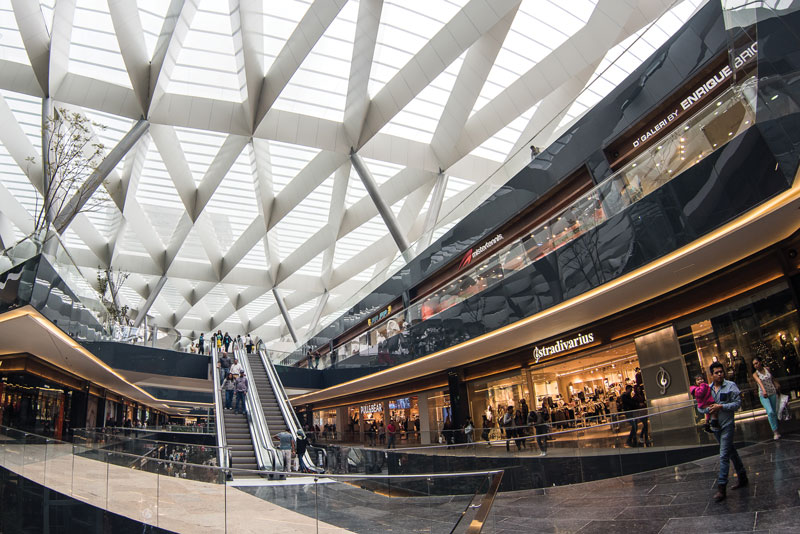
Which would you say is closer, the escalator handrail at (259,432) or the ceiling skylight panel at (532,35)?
the escalator handrail at (259,432)

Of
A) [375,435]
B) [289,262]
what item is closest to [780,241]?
[375,435]

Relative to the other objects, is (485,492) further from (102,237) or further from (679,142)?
(102,237)

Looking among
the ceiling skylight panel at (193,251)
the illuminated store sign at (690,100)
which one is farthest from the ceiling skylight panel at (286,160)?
the illuminated store sign at (690,100)

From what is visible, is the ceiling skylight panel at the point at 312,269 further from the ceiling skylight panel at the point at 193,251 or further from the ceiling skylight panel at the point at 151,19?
the ceiling skylight panel at the point at 151,19

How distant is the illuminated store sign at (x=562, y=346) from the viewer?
13.9 m

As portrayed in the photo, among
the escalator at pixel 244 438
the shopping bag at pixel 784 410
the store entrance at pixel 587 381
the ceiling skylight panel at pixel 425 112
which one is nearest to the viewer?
the shopping bag at pixel 784 410

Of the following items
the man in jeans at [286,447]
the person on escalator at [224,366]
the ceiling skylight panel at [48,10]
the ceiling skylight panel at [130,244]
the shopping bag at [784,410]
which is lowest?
the man in jeans at [286,447]

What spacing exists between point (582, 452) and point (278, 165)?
22863 mm

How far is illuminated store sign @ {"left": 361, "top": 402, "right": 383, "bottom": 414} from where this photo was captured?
28.1 meters

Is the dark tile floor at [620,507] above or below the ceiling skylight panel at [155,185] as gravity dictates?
below

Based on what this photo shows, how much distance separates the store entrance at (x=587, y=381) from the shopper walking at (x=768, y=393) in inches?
193

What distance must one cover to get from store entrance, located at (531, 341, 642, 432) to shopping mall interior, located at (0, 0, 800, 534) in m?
0.10

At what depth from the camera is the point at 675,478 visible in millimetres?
7641

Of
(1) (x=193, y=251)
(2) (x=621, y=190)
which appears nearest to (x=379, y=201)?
(2) (x=621, y=190)
